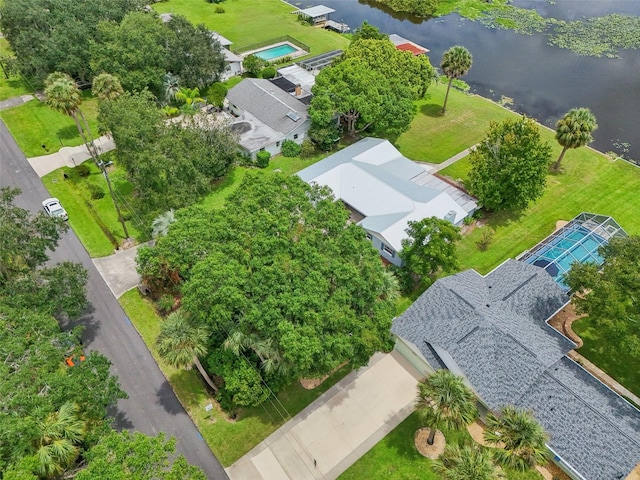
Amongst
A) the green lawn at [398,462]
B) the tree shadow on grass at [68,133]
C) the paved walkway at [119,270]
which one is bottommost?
Result: the paved walkway at [119,270]

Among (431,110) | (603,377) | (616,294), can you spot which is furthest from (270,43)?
(603,377)

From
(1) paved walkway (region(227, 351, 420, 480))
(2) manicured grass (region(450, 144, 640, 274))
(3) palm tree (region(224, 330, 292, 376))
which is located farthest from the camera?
(2) manicured grass (region(450, 144, 640, 274))

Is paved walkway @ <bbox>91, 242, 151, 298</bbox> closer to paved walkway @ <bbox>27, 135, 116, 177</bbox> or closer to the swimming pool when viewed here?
paved walkway @ <bbox>27, 135, 116, 177</bbox>

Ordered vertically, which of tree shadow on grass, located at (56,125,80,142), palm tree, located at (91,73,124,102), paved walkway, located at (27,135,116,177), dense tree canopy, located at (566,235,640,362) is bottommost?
paved walkway, located at (27,135,116,177)

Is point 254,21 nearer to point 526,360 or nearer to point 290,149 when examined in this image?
point 290,149

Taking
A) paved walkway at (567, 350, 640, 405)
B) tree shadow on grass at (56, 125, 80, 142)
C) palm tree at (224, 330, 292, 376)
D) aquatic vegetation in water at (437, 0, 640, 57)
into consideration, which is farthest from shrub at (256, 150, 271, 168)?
aquatic vegetation in water at (437, 0, 640, 57)

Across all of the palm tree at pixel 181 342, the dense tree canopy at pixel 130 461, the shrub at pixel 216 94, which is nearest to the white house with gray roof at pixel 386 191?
the palm tree at pixel 181 342

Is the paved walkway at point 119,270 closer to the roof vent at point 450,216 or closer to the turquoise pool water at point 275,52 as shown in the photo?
the roof vent at point 450,216
